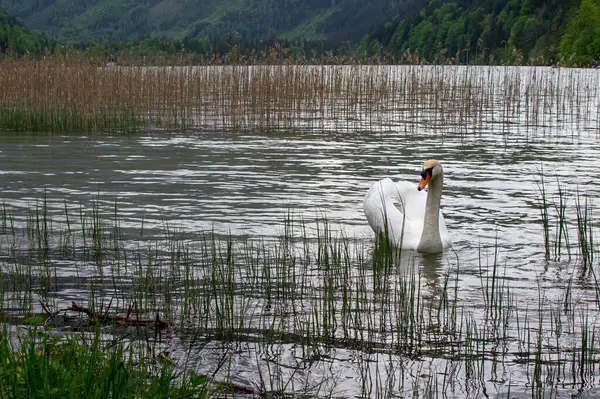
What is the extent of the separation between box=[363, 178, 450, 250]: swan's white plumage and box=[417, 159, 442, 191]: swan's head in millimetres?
450

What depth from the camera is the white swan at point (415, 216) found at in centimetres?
806

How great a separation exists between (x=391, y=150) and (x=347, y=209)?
6702 mm

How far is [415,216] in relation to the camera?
928 centimetres

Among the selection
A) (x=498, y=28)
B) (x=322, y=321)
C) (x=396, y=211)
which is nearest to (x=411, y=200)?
(x=396, y=211)

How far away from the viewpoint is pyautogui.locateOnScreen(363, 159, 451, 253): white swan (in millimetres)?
8062

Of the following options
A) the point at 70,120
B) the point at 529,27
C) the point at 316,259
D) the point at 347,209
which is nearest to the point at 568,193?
the point at 347,209

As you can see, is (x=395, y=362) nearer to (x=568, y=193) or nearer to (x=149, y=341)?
(x=149, y=341)

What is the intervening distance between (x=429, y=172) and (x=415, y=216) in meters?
1.22

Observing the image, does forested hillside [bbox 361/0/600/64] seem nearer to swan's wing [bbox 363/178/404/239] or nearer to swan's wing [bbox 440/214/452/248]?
swan's wing [bbox 363/178/404/239]

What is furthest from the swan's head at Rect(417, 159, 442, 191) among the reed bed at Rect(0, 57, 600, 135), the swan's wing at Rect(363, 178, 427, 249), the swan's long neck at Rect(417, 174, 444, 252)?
the reed bed at Rect(0, 57, 600, 135)

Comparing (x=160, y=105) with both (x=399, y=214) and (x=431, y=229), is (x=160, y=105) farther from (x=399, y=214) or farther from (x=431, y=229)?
(x=431, y=229)

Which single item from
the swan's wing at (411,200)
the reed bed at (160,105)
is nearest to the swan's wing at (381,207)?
the swan's wing at (411,200)

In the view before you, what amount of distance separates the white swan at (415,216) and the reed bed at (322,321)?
52cm

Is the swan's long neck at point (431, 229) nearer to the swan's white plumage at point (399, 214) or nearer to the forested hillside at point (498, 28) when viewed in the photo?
the swan's white plumage at point (399, 214)
